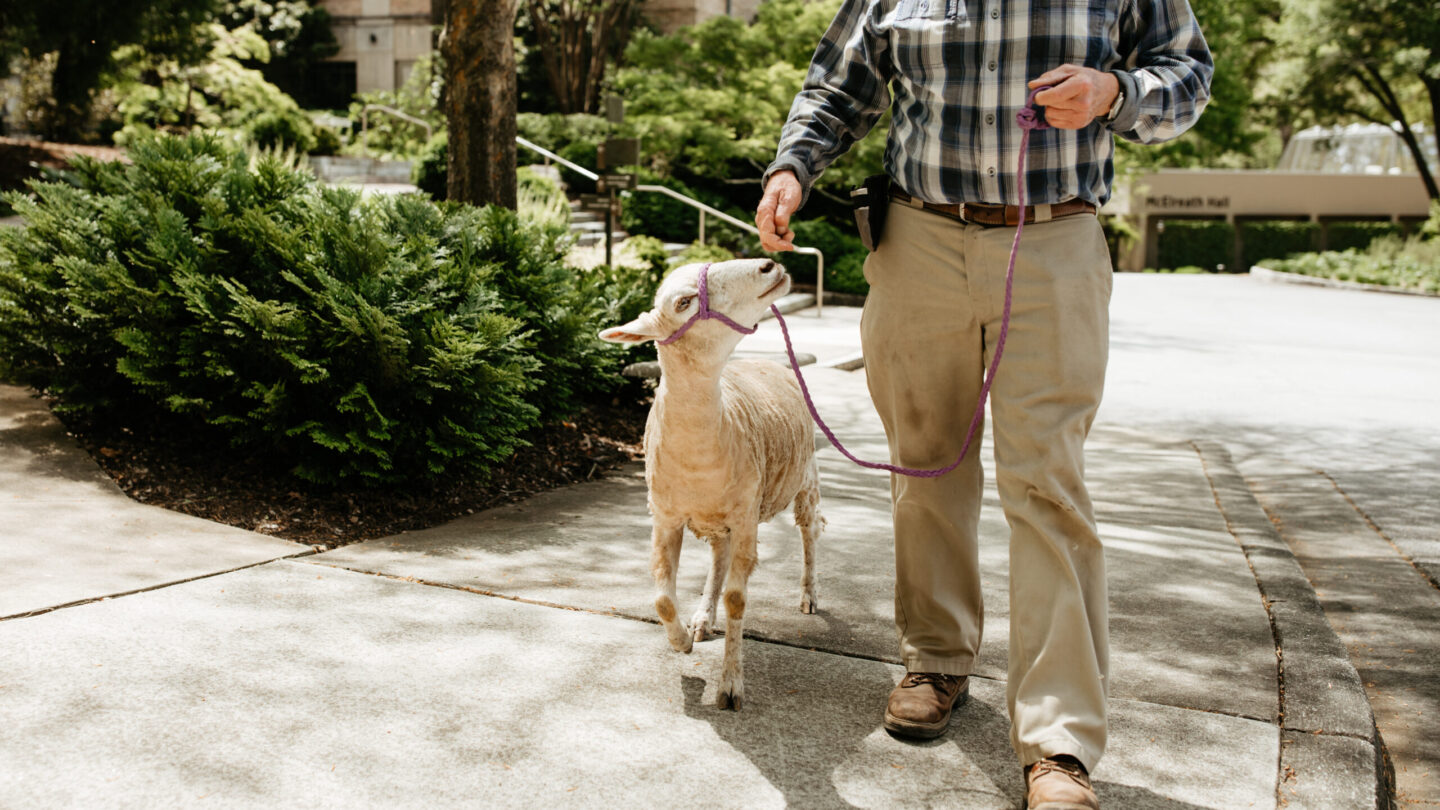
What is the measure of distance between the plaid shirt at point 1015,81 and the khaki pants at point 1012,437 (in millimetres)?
127

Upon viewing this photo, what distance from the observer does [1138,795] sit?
2992 mm

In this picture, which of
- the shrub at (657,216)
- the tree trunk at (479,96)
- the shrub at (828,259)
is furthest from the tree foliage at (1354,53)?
the tree trunk at (479,96)

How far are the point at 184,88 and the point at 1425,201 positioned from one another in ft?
142

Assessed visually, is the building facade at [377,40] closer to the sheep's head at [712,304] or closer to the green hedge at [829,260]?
the green hedge at [829,260]

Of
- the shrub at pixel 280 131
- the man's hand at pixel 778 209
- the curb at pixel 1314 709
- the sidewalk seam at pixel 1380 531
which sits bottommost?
the sidewalk seam at pixel 1380 531

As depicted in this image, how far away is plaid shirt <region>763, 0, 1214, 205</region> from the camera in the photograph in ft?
9.85

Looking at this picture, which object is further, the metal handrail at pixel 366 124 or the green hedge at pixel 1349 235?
the green hedge at pixel 1349 235

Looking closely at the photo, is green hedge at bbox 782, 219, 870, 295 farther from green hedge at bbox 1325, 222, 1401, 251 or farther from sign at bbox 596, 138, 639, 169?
green hedge at bbox 1325, 222, 1401, 251

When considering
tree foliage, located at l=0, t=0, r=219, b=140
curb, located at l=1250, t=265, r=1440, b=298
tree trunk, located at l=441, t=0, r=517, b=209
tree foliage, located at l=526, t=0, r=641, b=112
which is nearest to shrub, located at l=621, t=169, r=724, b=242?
tree foliage, located at l=0, t=0, r=219, b=140

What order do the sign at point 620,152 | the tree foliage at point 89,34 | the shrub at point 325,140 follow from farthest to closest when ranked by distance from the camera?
the shrub at point 325,140, the tree foliage at point 89,34, the sign at point 620,152

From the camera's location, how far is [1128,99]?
287 centimetres

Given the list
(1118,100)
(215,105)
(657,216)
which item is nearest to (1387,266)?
(657,216)

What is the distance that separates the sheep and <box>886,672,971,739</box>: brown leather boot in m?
0.48

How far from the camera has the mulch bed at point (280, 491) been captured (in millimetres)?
5199
